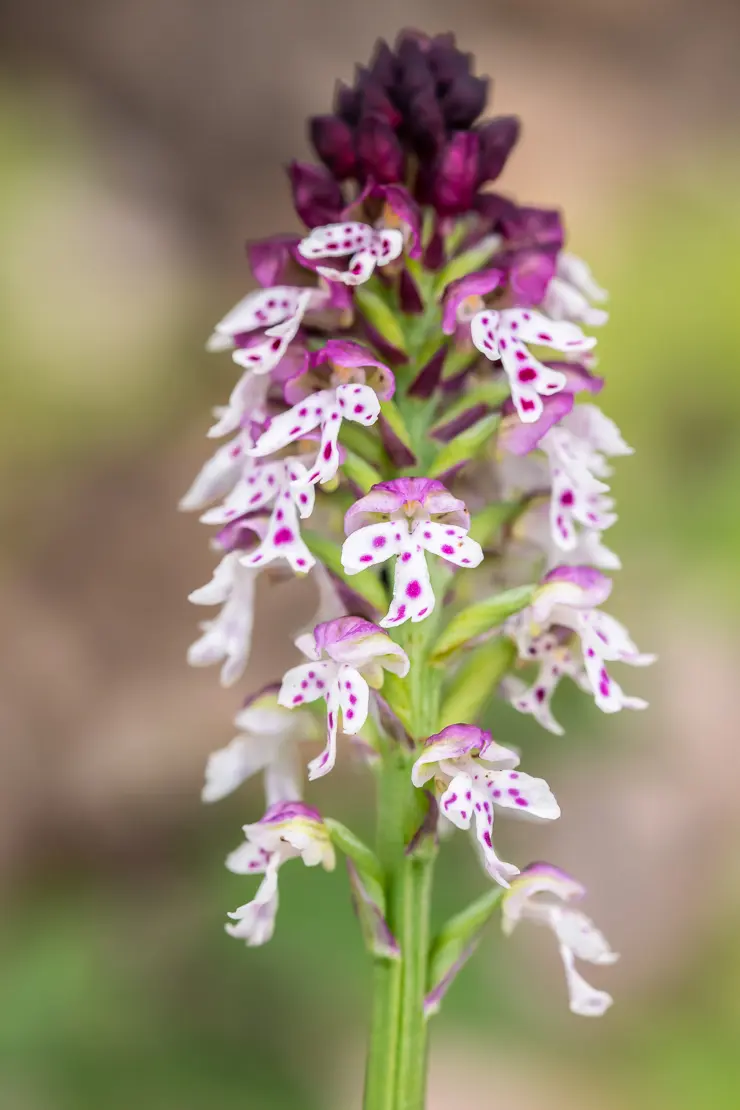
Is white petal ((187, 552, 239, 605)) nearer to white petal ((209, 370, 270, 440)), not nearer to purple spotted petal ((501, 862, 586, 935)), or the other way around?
white petal ((209, 370, 270, 440))

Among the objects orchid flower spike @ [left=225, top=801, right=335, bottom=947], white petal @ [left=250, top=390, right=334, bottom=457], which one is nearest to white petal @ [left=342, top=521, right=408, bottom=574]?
white petal @ [left=250, top=390, right=334, bottom=457]

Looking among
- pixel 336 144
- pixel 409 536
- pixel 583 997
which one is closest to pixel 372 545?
pixel 409 536

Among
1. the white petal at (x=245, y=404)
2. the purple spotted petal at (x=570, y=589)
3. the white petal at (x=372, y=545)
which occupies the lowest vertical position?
the white petal at (x=372, y=545)

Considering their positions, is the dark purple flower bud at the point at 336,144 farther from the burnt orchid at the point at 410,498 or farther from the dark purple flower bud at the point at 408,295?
the dark purple flower bud at the point at 408,295

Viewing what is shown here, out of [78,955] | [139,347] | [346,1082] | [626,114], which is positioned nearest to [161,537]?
[139,347]

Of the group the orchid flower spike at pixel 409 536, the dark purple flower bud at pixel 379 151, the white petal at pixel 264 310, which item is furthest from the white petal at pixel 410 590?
the dark purple flower bud at pixel 379 151

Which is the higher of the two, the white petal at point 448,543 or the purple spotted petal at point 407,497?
the purple spotted petal at point 407,497
